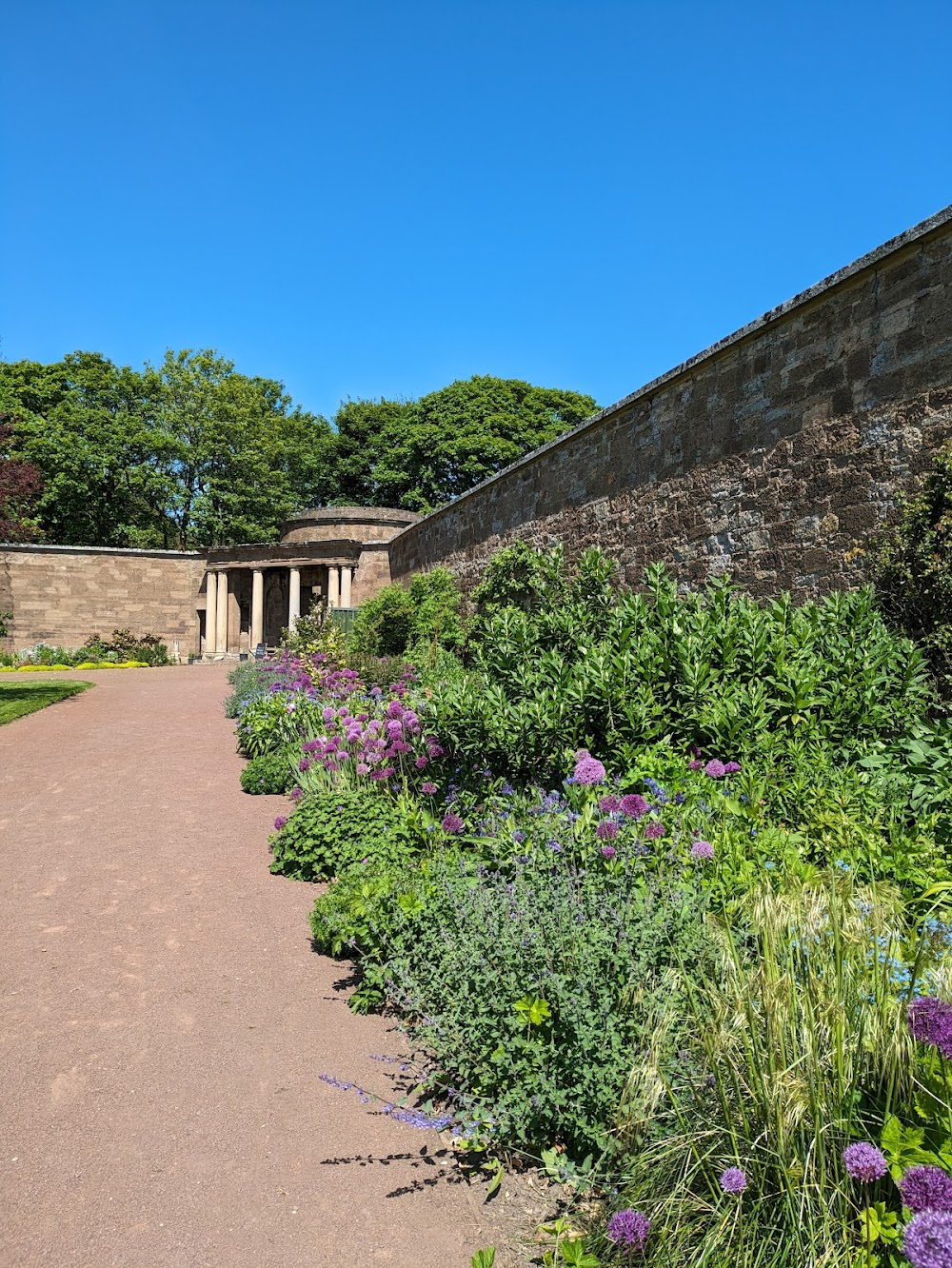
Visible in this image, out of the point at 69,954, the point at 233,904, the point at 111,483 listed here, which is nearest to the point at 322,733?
the point at 233,904

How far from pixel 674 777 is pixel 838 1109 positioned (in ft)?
7.75

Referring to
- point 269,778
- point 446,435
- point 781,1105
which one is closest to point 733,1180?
point 781,1105

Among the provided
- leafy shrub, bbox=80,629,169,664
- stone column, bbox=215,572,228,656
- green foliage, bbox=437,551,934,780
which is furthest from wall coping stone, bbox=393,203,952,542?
stone column, bbox=215,572,228,656

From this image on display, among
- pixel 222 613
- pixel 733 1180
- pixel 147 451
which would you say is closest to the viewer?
pixel 733 1180

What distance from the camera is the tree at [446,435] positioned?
3528 cm

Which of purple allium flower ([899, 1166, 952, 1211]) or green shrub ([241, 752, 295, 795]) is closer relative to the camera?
purple allium flower ([899, 1166, 952, 1211])

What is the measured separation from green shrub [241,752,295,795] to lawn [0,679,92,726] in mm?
5559

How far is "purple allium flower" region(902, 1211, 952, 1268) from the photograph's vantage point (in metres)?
1.22

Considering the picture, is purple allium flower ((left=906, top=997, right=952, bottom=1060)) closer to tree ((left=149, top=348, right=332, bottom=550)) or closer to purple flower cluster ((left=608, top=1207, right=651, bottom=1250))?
purple flower cluster ((left=608, top=1207, right=651, bottom=1250))

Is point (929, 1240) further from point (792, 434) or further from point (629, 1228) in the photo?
point (792, 434)

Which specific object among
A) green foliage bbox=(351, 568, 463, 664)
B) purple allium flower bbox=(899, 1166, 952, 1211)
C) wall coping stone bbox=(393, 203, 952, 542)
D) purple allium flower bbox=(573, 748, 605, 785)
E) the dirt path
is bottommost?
the dirt path

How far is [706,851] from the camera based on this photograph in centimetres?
311

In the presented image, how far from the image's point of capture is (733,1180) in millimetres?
1723

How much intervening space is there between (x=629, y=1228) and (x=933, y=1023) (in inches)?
31.9
